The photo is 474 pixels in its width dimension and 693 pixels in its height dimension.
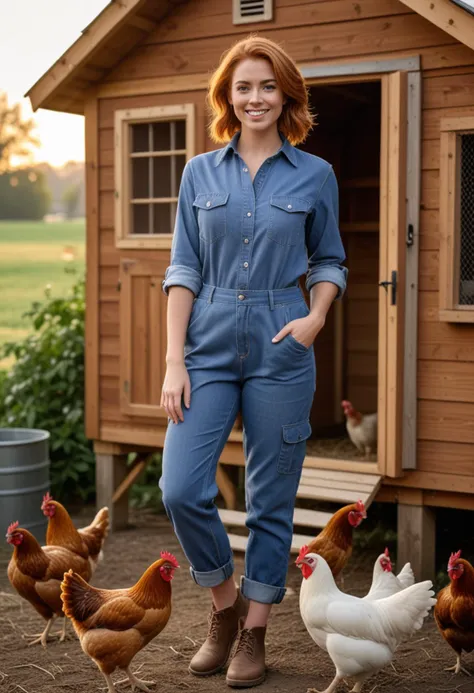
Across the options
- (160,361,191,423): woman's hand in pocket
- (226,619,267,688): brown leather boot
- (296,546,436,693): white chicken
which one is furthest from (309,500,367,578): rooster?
(160,361,191,423): woman's hand in pocket

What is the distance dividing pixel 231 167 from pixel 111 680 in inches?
80.5

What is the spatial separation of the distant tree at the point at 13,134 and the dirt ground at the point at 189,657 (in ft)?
25.7

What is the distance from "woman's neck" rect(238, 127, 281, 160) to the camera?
3.63 m

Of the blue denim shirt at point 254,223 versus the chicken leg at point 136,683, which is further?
the chicken leg at point 136,683

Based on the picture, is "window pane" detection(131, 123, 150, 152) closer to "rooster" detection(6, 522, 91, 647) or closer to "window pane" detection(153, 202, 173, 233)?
"window pane" detection(153, 202, 173, 233)

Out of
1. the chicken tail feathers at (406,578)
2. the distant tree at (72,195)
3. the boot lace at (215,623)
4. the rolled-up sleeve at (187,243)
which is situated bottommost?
the boot lace at (215,623)

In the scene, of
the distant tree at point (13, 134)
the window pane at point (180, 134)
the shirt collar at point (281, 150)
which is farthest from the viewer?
the distant tree at point (13, 134)

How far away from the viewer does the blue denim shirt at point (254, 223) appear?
11.6 ft

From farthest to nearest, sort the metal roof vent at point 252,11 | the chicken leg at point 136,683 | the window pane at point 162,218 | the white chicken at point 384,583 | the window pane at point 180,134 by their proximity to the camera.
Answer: the window pane at point 162,218
the window pane at point 180,134
the metal roof vent at point 252,11
the white chicken at point 384,583
the chicken leg at point 136,683

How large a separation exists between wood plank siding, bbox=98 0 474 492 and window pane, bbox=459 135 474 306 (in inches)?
5.5

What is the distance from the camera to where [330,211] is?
144 inches

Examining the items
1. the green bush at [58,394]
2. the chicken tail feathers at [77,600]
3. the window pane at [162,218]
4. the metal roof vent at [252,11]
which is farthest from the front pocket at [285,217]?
the green bush at [58,394]

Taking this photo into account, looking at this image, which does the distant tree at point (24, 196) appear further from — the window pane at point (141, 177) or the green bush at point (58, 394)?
the window pane at point (141, 177)

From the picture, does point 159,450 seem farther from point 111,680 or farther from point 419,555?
point 111,680
